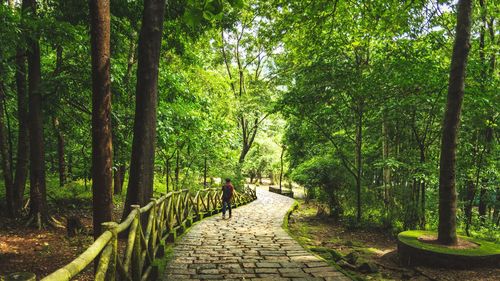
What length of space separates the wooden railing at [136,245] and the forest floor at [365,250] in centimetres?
323

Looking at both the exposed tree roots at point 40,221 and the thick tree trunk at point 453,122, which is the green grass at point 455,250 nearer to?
the thick tree trunk at point 453,122

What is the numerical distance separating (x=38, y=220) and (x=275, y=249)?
702 centimetres

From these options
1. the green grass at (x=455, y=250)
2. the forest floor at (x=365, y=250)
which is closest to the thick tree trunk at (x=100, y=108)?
the forest floor at (x=365, y=250)

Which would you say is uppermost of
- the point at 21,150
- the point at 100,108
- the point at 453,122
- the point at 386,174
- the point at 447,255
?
the point at 453,122

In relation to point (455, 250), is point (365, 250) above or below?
below

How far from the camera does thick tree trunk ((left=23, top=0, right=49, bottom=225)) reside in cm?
916

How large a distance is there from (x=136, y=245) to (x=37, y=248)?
16.4ft

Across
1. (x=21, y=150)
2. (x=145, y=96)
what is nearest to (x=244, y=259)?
(x=145, y=96)

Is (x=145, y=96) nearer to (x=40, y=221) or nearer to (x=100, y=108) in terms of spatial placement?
(x=100, y=108)

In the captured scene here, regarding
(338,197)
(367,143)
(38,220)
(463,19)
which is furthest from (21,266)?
(367,143)

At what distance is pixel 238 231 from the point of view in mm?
9422

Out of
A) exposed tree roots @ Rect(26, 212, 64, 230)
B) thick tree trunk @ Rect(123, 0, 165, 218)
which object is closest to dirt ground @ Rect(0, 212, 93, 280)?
exposed tree roots @ Rect(26, 212, 64, 230)

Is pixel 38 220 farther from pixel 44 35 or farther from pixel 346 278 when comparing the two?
pixel 346 278

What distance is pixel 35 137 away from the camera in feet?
30.4
